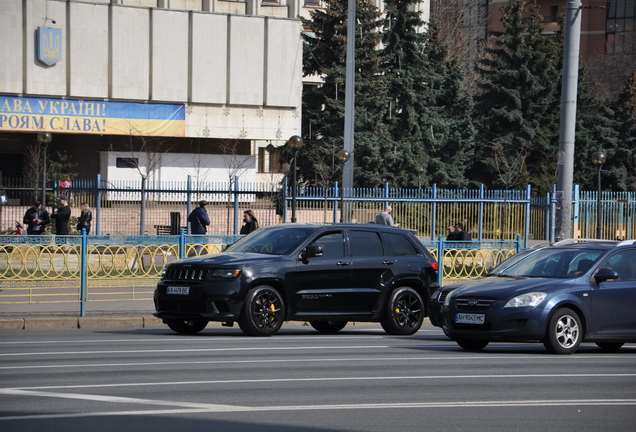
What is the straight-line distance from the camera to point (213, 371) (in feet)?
29.7

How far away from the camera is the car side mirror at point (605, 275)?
439 inches

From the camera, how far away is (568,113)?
1936cm

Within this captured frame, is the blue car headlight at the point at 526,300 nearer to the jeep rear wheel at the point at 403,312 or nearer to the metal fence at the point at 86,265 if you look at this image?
the jeep rear wheel at the point at 403,312

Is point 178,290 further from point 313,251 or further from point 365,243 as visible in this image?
point 365,243

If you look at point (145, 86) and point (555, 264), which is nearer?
point (555, 264)

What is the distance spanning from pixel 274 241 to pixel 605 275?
498 cm

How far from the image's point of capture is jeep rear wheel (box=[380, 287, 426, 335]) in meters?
14.0

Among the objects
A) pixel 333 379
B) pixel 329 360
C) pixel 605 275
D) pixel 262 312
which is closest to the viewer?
pixel 333 379

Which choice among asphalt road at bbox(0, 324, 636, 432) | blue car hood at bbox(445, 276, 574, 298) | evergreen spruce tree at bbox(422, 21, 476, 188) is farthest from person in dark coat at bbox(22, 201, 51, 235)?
evergreen spruce tree at bbox(422, 21, 476, 188)

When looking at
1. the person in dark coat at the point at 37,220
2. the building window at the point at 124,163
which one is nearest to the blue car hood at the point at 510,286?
the person in dark coat at the point at 37,220

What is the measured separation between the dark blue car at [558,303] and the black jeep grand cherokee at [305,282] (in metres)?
2.11

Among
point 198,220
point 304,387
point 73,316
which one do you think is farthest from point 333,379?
point 198,220

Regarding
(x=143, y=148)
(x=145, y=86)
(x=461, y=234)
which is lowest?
(x=461, y=234)

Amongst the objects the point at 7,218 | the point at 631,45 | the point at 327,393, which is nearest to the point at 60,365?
the point at 327,393
